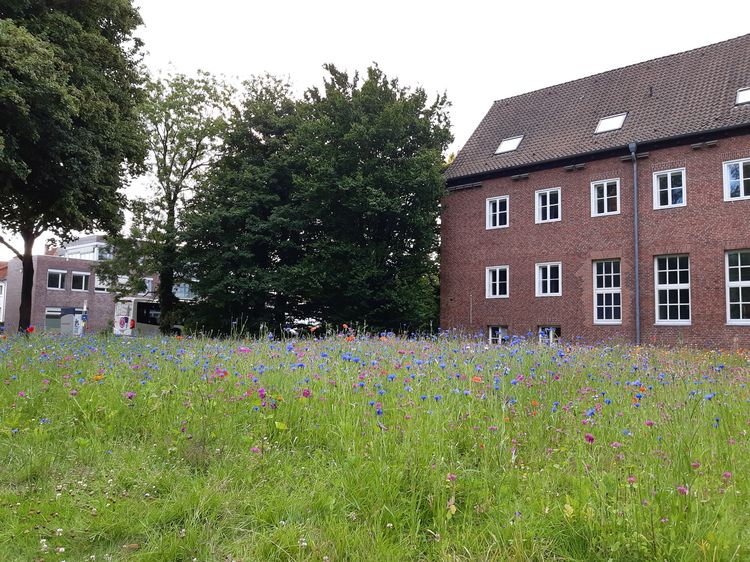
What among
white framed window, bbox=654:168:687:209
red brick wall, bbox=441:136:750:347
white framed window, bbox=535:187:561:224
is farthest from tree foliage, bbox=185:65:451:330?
white framed window, bbox=654:168:687:209

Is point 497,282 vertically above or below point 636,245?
below

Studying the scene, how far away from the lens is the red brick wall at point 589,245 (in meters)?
19.4

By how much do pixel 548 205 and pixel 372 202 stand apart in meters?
7.15

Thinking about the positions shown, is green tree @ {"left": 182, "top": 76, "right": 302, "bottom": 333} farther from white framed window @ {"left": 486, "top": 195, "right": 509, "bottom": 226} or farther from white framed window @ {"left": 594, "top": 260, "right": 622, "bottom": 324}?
white framed window @ {"left": 594, "top": 260, "right": 622, "bottom": 324}

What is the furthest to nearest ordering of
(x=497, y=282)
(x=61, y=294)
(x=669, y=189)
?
(x=61, y=294)
(x=497, y=282)
(x=669, y=189)

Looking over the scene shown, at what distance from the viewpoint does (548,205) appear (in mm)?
23672

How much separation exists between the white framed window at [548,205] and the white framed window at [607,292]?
2.64 metres

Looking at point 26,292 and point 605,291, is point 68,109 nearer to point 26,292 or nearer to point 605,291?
point 26,292

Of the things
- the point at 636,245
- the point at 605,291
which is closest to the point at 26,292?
the point at 605,291

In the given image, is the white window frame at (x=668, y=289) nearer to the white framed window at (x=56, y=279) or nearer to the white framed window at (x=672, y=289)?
the white framed window at (x=672, y=289)

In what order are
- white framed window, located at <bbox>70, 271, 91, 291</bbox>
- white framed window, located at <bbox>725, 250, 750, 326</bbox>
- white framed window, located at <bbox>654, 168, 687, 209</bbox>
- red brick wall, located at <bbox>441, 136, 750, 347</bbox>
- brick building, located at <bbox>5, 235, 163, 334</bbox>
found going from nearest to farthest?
white framed window, located at <bbox>725, 250, 750, 326</bbox>
red brick wall, located at <bbox>441, 136, 750, 347</bbox>
white framed window, located at <bbox>654, 168, 687, 209</bbox>
brick building, located at <bbox>5, 235, 163, 334</bbox>
white framed window, located at <bbox>70, 271, 91, 291</bbox>

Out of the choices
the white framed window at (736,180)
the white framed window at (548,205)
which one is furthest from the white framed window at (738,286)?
the white framed window at (548,205)

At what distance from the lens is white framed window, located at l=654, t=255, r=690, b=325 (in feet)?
66.2

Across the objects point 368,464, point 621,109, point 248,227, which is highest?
point 621,109
